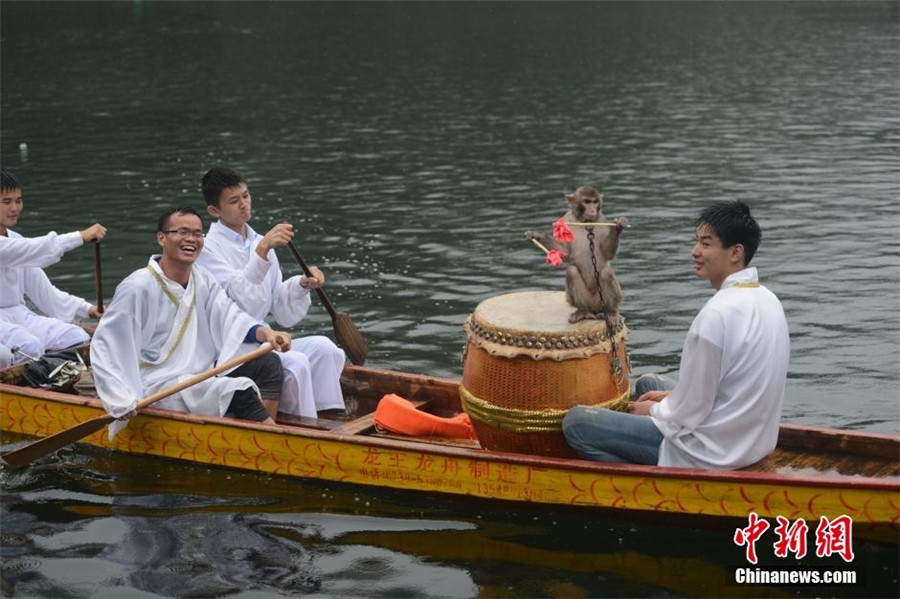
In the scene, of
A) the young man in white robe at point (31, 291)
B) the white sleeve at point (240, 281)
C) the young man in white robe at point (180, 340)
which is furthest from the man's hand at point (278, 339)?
the young man in white robe at point (31, 291)

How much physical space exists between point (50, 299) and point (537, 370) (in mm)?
4403

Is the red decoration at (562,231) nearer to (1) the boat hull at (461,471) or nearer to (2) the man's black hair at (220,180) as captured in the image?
(1) the boat hull at (461,471)

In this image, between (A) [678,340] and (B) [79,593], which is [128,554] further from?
(A) [678,340]

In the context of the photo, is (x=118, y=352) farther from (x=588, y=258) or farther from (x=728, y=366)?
(x=728, y=366)

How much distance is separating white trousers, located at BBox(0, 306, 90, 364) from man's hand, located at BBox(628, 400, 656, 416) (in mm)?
4319

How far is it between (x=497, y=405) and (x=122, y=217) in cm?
969

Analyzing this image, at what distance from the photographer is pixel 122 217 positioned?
1545 cm

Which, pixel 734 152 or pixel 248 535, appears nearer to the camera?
pixel 248 535

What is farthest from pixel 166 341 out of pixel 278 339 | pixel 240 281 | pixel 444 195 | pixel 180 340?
pixel 444 195

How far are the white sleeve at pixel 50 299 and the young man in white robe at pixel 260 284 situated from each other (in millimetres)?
1774

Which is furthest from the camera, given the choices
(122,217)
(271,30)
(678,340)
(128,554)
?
(271,30)

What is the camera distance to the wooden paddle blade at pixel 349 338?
30.0ft

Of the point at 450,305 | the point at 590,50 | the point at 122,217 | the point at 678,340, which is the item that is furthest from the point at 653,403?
the point at 590,50

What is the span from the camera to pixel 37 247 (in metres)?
8.84
